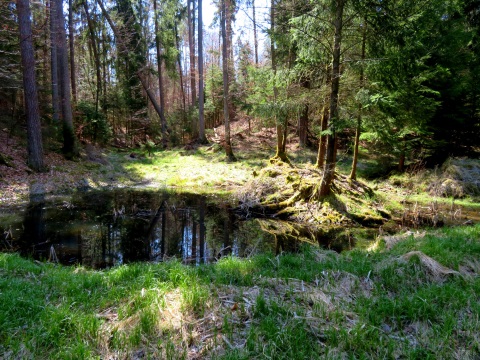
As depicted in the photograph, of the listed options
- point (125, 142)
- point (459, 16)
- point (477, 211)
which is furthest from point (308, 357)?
point (125, 142)

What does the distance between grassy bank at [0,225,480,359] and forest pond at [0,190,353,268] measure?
2.04 meters

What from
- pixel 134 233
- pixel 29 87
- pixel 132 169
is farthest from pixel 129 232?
pixel 132 169

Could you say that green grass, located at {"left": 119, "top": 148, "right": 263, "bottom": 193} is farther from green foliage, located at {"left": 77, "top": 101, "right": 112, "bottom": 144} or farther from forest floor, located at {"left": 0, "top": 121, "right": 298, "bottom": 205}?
green foliage, located at {"left": 77, "top": 101, "right": 112, "bottom": 144}

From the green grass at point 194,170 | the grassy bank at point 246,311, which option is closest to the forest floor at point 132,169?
the green grass at point 194,170

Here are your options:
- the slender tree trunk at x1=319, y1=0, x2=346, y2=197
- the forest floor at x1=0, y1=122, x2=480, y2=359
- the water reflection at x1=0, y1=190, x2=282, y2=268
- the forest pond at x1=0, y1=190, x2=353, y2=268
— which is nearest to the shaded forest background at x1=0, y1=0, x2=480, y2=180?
the slender tree trunk at x1=319, y1=0, x2=346, y2=197

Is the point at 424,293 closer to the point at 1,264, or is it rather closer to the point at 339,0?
the point at 1,264

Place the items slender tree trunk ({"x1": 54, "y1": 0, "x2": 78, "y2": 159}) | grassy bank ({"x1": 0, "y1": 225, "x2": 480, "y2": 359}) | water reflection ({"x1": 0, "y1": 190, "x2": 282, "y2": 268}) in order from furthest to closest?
slender tree trunk ({"x1": 54, "y1": 0, "x2": 78, "y2": 159})
water reflection ({"x1": 0, "y1": 190, "x2": 282, "y2": 268})
grassy bank ({"x1": 0, "y1": 225, "x2": 480, "y2": 359})

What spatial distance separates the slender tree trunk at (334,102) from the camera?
762 centimetres

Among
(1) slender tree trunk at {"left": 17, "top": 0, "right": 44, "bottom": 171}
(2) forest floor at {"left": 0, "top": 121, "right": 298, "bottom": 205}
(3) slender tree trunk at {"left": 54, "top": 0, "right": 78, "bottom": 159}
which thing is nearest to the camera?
(1) slender tree trunk at {"left": 17, "top": 0, "right": 44, "bottom": 171}

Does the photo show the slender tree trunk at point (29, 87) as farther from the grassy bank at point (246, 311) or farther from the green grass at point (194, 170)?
the grassy bank at point (246, 311)

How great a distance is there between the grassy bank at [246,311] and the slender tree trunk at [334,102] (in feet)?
15.5

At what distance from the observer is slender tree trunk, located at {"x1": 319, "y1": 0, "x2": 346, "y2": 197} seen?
762cm

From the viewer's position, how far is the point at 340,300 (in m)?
3.48

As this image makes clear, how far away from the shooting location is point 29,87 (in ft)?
38.7
